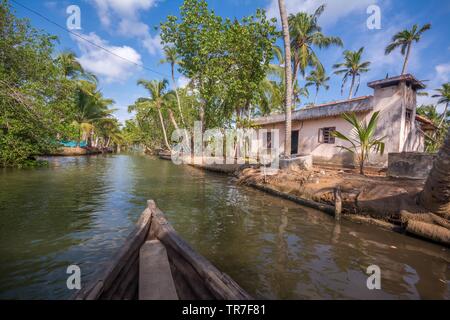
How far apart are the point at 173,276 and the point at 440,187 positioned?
595cm

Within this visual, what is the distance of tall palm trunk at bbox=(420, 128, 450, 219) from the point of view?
4.72 metres

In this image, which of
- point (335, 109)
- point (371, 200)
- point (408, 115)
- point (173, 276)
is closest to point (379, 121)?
point (408, 115)

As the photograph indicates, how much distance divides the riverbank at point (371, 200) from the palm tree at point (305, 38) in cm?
1603

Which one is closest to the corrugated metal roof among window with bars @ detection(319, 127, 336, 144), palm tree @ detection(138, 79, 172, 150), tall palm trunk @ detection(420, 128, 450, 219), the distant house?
the distant house

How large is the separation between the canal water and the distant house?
28.0 feet

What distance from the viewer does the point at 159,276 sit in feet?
10.3

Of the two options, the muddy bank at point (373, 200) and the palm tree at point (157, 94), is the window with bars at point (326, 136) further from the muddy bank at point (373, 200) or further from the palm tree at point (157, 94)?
the palm tree at point (157, 94)

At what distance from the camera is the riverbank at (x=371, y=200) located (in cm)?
547

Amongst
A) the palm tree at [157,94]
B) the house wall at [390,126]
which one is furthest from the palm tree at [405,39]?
the palm tree at [157,94]

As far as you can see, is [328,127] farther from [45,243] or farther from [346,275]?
[45,243]

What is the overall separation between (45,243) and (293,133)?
57.6ft

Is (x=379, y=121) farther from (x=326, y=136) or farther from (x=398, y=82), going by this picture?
(x=326, y=136)

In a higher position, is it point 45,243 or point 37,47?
point 37,47
